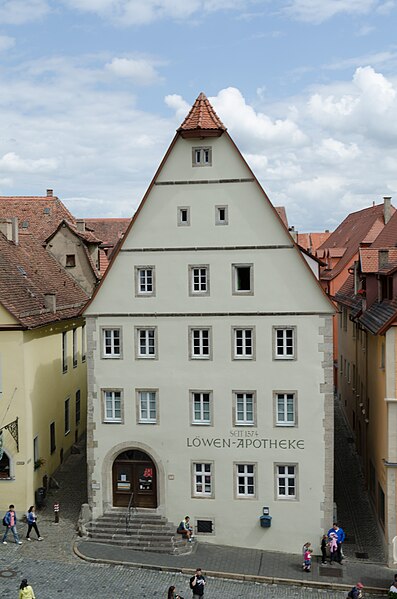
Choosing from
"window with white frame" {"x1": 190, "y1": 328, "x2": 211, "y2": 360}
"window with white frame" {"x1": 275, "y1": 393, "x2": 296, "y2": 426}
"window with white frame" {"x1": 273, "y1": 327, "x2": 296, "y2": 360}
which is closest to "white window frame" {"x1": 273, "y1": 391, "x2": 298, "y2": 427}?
"window with white frame" {"x1": 275, "y1": 393, "x2": 296, "y2": 426}

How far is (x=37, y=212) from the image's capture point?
168 ft

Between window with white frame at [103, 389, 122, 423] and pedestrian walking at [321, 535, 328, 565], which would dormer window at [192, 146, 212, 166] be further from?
pedestrian walking at [321, 535, 328, 565]

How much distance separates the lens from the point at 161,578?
25.3 metres

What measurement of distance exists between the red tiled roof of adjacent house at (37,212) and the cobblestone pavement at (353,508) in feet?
84.0

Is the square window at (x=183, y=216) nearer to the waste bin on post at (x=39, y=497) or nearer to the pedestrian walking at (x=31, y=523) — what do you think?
the pedestrian walking at (x=31, y=523)

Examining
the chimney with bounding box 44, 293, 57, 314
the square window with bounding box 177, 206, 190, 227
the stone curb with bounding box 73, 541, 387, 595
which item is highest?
the square window with bounding box 177, 206, 190, 227

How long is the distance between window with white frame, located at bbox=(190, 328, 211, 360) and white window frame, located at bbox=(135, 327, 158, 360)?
5.51 feet

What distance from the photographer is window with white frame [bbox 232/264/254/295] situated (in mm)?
28656

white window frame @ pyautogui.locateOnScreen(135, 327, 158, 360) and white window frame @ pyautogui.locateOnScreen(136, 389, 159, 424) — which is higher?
white window frame @ pyautogui.locateOnScreen(135, 327, 158, 360)

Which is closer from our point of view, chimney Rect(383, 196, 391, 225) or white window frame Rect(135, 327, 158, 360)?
white window frame Rect(135, 327, 158, 360)

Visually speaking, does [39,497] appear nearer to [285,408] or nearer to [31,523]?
[31,523]

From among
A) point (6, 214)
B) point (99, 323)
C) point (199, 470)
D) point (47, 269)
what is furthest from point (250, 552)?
point (6, 214)

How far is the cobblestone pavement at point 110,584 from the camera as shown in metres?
23.8

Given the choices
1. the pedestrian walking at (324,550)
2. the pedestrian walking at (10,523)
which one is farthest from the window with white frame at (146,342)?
the pedestrian walking at (324,550)
